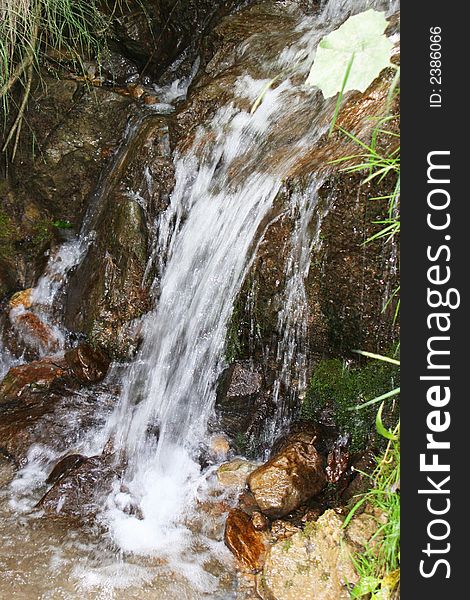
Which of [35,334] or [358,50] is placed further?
[35,334]

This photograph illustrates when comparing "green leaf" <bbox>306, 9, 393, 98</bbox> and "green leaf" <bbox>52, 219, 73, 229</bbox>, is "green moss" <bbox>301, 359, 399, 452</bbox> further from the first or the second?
"green leaf" <bbox>52, 219, 73, 229</bbox>

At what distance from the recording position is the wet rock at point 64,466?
3426 millimetres

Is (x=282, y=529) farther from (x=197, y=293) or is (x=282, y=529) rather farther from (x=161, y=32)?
(x=161, y=32)

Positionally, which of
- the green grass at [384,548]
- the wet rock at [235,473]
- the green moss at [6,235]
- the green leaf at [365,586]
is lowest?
the green leaf at [365,586]

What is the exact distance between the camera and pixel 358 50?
1965mm

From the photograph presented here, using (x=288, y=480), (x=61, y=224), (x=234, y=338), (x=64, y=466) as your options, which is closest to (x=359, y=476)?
(x=288, y=480)

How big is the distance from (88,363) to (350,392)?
1985mm

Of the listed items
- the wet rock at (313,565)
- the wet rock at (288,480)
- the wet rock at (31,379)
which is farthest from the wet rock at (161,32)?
the wet rock at (313,565)

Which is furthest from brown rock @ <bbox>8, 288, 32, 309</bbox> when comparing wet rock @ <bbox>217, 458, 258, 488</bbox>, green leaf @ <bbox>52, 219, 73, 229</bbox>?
wet rock @ <bbox>217, 458, 258, 488</bbox>

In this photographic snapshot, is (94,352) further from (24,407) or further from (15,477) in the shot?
(15,477)

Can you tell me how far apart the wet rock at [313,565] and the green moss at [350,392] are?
0.68 metres

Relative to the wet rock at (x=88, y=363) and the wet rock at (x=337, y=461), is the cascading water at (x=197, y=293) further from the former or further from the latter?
the wet rock at (x=337, y=461)

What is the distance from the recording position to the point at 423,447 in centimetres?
166

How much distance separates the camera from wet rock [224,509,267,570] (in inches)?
112
